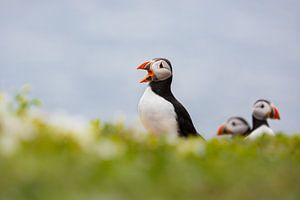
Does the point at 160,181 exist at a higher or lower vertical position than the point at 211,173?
lower

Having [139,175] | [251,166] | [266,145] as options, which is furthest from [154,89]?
[139,175]

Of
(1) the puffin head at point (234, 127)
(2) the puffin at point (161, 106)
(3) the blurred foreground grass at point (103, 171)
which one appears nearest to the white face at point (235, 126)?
(1) the puffin head at point (234, 127)

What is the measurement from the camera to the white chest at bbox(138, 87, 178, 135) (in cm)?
1024

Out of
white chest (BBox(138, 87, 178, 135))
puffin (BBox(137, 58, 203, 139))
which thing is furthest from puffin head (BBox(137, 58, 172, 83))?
white chest (BBox(138, 87, 178, 135))

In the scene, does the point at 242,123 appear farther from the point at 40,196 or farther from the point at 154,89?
the point at 40,196

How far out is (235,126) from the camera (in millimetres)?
12805

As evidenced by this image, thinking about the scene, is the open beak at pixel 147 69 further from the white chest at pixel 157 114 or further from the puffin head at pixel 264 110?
the puffin head at pixel 264 110

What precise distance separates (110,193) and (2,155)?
1.99 ft

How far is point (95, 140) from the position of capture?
3348 millimetres

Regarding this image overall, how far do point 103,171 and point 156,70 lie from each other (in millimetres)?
7920

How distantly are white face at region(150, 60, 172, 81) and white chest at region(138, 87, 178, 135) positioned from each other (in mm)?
399

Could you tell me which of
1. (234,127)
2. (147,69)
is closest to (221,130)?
(234,127)

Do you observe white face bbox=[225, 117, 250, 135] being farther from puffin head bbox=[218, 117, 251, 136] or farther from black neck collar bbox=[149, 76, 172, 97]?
black neck collar bbox=[149, 76, 172, 97]

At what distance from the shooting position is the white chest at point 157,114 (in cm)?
1024
